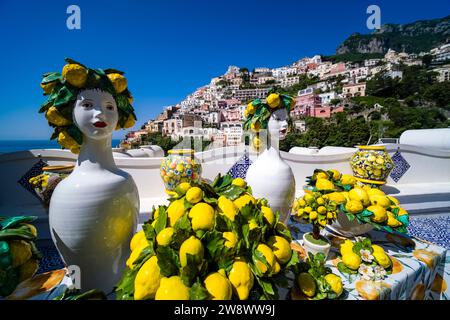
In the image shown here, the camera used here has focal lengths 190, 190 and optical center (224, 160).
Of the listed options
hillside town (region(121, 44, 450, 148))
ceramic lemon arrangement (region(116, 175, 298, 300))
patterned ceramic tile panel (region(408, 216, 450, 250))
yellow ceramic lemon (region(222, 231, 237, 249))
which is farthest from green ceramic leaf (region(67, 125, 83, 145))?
hillside town (region(121, 44, 450, 148))

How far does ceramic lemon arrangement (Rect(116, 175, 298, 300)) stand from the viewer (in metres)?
0.46

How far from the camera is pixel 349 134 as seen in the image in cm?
2053

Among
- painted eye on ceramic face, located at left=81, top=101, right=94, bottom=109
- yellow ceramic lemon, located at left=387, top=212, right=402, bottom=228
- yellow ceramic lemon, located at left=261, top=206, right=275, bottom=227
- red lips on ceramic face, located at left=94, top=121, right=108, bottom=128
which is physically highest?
painted eye on ceramic face, located at left=81, top=101, right=94, bottom=109

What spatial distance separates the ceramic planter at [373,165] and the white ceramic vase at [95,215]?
283 centimetres

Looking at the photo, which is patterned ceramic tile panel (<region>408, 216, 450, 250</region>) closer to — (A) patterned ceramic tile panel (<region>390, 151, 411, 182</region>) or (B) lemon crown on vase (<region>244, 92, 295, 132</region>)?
(A) patterned ceramic tile panel (<region>390, 151, 411, 182</region>)

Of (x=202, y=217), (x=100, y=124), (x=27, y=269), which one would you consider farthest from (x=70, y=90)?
(x=202, y=217)

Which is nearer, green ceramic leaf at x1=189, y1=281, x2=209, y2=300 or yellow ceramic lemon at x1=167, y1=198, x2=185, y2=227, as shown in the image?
green ceramic leaf at x1=189, y1=281, x2=209, y2=300

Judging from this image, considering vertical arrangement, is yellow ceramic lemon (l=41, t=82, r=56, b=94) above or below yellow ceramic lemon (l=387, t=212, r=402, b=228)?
above

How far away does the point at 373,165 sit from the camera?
248 cm

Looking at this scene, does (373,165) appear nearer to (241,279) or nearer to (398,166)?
(398,166)

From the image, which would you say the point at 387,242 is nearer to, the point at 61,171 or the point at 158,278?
the point at 158,278

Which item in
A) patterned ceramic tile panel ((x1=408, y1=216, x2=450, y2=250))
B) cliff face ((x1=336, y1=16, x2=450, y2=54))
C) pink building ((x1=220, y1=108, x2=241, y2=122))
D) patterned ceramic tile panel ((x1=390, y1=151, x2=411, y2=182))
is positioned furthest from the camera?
cliff face ((x1=336, y1=16, x2=450, y2=54))
